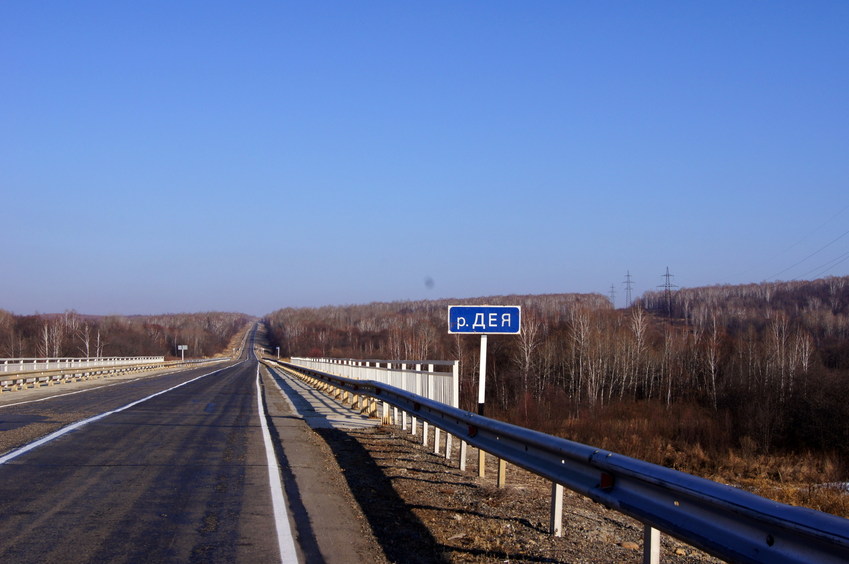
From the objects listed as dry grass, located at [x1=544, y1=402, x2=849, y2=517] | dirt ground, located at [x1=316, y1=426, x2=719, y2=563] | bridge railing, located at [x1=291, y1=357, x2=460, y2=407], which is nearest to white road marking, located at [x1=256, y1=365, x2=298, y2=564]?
dirt ground, located at [x1=316, y1=426, x2=719, y2=563]

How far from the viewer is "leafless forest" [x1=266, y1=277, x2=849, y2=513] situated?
124 ft

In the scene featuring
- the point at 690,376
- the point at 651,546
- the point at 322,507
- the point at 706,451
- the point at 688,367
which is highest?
the point at 651,546

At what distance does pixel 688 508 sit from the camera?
4.15m

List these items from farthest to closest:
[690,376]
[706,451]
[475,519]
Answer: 1. [690,376]
2. [706,451]
3. [475,519]

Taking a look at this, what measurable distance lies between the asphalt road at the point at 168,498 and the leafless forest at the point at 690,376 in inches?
386

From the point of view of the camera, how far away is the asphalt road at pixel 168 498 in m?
6.10

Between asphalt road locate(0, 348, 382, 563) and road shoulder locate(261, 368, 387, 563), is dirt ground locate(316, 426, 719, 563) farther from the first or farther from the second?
asphalt road locate(0, 348, 382, 563)

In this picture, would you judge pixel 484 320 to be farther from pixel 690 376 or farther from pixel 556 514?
pixel 690 376

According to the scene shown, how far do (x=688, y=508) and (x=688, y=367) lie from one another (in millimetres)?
71565

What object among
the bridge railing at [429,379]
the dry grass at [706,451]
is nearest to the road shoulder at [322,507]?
the bridge railing at [429,379]

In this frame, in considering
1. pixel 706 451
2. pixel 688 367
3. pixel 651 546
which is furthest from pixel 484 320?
pixel 688 367

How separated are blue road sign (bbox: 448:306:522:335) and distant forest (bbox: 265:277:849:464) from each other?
25102mm

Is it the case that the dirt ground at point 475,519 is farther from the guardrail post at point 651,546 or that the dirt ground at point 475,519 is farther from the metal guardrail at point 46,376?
the metal guardrail at point 46,376

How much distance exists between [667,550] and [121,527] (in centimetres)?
496
